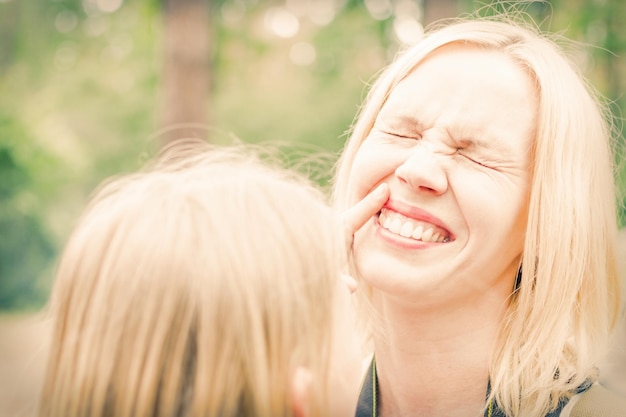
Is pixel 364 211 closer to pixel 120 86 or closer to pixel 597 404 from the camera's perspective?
pixel 597 404

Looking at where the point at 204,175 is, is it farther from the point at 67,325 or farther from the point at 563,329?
the point at 563,329

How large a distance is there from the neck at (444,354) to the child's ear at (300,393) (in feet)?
1.85

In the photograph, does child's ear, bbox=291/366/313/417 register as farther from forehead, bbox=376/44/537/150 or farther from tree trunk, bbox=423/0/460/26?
tree trunk, bbox=423/0/460/26

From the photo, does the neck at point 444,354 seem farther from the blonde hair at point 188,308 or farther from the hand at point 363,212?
the blonde hair at point 188,308

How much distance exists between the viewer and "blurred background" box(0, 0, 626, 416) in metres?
10.9

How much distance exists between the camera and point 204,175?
160 cm

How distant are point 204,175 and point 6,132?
33.9 ft

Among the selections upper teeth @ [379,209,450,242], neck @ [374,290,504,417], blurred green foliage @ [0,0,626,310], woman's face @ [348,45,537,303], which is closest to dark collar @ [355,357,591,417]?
neck @ [374,290,504,417]

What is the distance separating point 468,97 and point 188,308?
91 centimetres

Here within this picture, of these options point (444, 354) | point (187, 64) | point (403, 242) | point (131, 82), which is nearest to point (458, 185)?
point (403, 242)

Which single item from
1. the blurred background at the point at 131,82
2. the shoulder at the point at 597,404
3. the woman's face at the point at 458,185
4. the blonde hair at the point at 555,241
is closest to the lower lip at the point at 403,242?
the woman's face at the point at 458,185

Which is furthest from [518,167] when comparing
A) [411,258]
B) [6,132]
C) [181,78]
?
[6,132]

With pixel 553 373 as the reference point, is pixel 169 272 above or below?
above

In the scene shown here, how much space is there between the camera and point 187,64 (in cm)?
750
